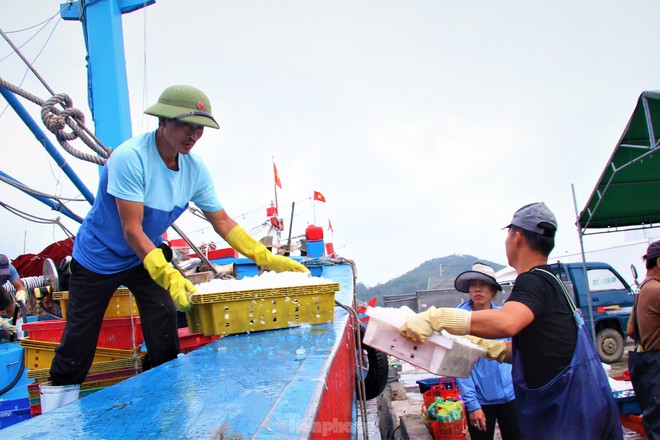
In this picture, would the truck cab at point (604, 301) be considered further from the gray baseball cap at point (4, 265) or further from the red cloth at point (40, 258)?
the red cloth at point (40, 258)

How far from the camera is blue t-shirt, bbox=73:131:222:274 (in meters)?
2.37

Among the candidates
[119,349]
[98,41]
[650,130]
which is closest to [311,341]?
[119,349]

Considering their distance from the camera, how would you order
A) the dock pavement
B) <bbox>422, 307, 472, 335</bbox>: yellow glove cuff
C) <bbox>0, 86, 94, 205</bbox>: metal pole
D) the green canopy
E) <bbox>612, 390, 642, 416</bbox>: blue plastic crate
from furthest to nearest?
the green canopy < <bbox>612, 390, 642, 416</bbox>: blue plastic crate < <bbox>0, 86, 94, 205</bbox>: metal pole < the dock pavement < <bbox>422, 307, 472, 335</bbox>: yellow glove cuff

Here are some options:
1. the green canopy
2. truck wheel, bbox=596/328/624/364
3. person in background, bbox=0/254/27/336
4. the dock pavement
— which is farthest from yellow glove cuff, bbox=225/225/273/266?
truck wheel, bbox=596/328/624/364

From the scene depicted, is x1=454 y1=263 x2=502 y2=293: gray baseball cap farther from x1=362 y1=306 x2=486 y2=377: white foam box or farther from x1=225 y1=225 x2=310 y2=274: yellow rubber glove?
x1=362 y1=306 x2=486 y2=377: white foam box

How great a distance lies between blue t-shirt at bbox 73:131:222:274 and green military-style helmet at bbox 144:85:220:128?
0.22 metres

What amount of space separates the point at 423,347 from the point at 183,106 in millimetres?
1666

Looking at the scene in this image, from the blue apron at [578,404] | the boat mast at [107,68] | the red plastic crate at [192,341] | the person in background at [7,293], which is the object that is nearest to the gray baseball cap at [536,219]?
the blue apron at [578,404]

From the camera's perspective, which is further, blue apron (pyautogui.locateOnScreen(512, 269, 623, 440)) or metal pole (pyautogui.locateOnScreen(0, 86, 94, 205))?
metal pole (pyautogui.locateOnScreen(0, 86, 94, 205))

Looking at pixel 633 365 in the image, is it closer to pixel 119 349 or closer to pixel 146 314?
pixel 146 314

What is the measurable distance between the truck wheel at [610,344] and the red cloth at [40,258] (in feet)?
33.2

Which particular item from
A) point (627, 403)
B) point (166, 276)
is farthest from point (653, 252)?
point (166, 276)

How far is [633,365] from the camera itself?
10.5 feet

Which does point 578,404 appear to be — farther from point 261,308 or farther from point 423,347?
point 261,308
